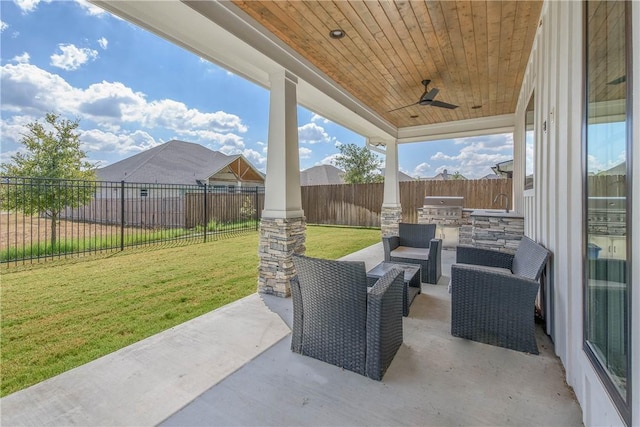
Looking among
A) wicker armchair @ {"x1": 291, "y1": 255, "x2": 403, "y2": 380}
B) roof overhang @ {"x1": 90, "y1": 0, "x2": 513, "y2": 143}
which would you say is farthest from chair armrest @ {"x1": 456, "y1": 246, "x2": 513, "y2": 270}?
roof overhang @ {"x1": 90, "y1": 0, "x2": 513, "y2": 143}

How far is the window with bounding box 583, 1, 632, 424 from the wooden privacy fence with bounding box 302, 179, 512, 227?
831 cm

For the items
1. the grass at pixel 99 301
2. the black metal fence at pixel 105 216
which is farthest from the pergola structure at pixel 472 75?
the black metal fence at pixel 105 216

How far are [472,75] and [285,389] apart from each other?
5.48 m

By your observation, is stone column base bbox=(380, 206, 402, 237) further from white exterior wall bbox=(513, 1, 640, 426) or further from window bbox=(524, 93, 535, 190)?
white exterior wall bbox=(513, 1, 640, 426)

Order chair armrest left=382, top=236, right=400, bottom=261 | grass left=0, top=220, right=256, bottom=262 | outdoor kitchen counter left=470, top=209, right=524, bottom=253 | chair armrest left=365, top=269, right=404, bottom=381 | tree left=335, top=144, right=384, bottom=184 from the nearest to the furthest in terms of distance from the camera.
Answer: chair armrest left=365, top=269, right=404, bottom=381
outdoor kitchen counter left=470, top=209, right=524, bottom=253
chair armrest left=382, top=236, right=400, bottom=261
grass left=0, top=220, right=256, bottom=262
tree left=335, top=144, right=384, bottom=184

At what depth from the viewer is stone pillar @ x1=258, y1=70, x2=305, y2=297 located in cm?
385

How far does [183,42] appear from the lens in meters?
3.26

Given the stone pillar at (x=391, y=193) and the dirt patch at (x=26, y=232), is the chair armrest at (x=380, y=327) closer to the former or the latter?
the stone pillar at (x=391, y=193)

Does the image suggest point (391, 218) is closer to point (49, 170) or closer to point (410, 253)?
point (410, 253)

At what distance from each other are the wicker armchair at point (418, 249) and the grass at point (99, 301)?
1702 millimetres

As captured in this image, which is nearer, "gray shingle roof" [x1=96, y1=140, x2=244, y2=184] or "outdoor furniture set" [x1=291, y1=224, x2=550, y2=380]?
"outdoor furniture set" [x1=291, y1=224, x2=550, y2=380]

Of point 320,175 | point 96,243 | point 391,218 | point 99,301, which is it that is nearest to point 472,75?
point 391,218

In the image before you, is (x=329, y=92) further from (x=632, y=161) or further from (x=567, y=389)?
(x=567, y=389)

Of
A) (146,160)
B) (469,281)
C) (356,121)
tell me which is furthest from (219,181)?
(469,281)
